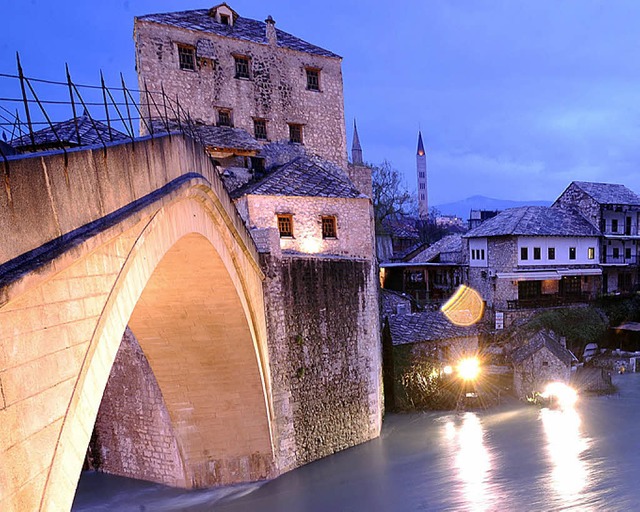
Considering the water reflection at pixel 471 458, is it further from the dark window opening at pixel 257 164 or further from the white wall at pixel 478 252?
the white wall at pixel 478 252

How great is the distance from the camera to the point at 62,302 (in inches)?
114

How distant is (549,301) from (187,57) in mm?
22773

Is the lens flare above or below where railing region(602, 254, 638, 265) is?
below

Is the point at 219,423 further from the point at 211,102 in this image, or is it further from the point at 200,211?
the point at 211,102

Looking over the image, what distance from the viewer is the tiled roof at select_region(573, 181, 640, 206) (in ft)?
86.6

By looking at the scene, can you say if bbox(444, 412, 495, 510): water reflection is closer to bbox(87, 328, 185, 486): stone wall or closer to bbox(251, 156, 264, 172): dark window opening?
bbox(87, 328, 185, 486): stone wall

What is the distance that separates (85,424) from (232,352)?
613 cm

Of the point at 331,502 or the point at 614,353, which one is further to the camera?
the point at 614,353

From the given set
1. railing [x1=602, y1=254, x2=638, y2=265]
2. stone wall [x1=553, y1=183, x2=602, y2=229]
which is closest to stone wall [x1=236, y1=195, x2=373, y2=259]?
stone wall [x1=553, y1=183, x2=602, y2=229]

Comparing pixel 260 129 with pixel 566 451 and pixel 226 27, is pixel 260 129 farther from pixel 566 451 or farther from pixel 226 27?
pixel 566 451

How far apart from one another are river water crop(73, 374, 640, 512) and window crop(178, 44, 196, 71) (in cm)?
1352

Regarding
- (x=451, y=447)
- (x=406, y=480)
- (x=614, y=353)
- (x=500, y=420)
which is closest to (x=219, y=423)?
(x=406, y=480)

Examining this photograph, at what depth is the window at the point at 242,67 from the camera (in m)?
15.4

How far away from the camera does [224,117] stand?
1538cm
